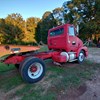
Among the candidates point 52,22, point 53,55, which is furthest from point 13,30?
point 53,55

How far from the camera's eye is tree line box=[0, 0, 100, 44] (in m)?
29.2

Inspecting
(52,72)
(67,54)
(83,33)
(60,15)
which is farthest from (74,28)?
(60,15)

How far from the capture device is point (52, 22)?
4422 cm

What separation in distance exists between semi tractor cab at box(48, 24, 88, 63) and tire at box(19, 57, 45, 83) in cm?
195

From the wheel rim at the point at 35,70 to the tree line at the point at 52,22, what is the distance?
39.7 feet

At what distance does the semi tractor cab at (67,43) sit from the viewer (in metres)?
7.78

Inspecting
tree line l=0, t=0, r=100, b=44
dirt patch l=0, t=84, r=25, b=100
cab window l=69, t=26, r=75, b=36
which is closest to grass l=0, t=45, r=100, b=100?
dirt patch l=0, t=84, r=25, b=100

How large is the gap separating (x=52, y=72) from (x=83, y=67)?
1.81 metres

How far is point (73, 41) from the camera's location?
813cm

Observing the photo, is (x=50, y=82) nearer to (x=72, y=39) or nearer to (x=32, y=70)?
(x=32, y=70)

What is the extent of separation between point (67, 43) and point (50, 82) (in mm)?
2507

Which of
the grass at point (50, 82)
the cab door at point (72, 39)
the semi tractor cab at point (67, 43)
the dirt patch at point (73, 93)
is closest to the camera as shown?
the dirt patch at point (73, 93)

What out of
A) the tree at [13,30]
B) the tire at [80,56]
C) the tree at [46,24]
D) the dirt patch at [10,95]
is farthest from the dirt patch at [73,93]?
the tree at [46,24]

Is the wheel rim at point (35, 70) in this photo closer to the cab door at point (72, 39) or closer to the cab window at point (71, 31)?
the cab door at point (72, 39)
